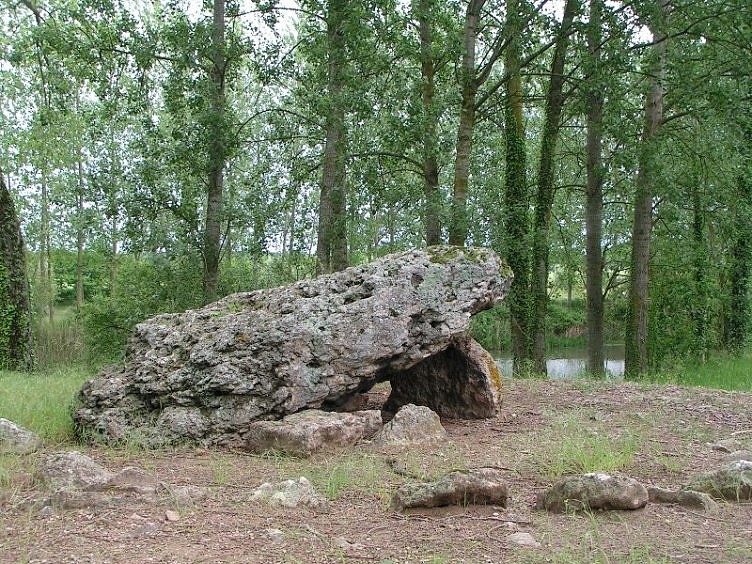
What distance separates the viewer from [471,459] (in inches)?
206

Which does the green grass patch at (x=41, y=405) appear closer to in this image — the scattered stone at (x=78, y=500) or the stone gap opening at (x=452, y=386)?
the scattered stone at (x=78, y=500)

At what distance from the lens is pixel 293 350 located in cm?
591

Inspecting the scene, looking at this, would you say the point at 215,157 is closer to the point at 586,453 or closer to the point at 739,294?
the point at 586,453

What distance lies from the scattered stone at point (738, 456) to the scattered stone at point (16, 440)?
533 centimetres

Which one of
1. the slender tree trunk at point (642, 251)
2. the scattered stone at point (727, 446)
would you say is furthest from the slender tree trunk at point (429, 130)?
the scattered stone at point (727, 446)

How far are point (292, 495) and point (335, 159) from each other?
1049 centimetres

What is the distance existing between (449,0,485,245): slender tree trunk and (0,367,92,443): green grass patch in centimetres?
665

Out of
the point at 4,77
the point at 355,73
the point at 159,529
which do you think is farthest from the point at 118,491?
the point at 4,77

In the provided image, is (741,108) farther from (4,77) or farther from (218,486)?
(4,77)

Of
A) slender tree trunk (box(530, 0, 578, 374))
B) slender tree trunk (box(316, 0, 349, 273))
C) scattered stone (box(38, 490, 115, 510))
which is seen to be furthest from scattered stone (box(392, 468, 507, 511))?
slender tree trunk (box(530, 0, 578, 374))

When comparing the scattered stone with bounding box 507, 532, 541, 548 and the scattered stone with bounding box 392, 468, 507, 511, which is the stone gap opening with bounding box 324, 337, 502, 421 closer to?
the scattered stone with bounding box 392, 468, 507, 511

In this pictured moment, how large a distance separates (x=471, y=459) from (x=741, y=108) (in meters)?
9.24

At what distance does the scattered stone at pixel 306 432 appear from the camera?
5.29m

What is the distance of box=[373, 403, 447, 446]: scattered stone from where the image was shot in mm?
5645
